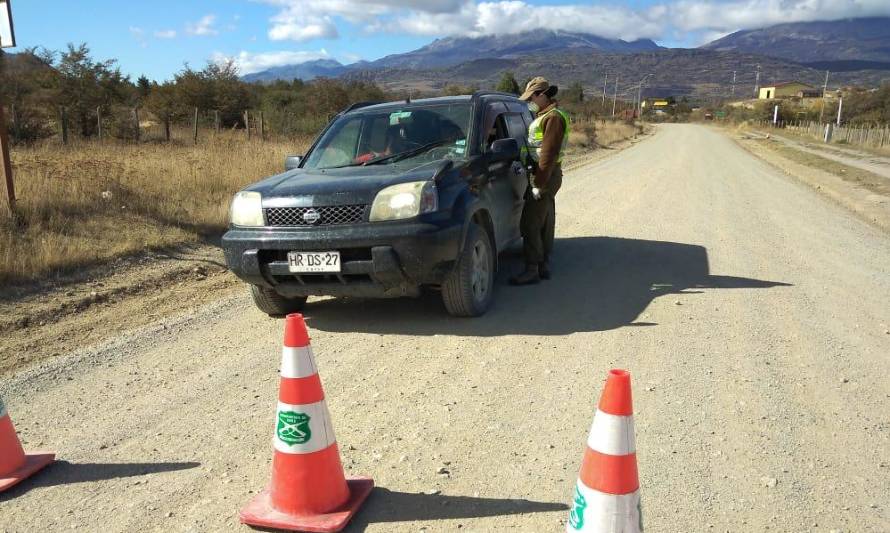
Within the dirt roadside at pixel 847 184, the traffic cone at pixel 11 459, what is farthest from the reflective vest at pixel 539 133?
the dirt roadside at pixel 847 184

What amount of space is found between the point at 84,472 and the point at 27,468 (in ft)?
0.87

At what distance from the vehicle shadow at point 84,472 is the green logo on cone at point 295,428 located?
778mm

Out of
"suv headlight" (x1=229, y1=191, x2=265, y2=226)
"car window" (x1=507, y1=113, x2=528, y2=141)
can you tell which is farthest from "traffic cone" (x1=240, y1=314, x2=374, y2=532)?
"car window" (x1=507, y1=113, x2=528, y2=141)

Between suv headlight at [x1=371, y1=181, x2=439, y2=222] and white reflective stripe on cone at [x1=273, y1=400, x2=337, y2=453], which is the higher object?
suv headlight at [x1=371, y1=181, x2=439, y2=222]

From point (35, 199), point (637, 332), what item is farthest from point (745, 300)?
point (35, 199)

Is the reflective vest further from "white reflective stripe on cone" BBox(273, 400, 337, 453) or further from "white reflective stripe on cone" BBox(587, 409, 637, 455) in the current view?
"white reflective stripe on cone" BBox(587, 409, 637, 455)

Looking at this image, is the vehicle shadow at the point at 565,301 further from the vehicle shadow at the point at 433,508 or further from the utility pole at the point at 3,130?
the utility pole at the point at 3,130

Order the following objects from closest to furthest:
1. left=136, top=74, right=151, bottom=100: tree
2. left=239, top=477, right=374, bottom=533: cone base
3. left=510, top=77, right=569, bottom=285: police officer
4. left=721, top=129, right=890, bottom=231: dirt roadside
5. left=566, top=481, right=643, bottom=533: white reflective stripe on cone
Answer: left=566, top=481, right=643, bottom=533: white reflective stripe on cone
left=239, top=477, right=374, bottom=533: cone base
left=510, top=77, right=569, bottom=285: police officer
left=721, top=129, right=890, bottom=231: dirt roadside
left=136, top=74, right=151, bottom=100: tree

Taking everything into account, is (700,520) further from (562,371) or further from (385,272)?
(385,272)

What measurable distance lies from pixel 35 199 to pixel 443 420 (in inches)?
273

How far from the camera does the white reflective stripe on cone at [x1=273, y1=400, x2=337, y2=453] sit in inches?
109

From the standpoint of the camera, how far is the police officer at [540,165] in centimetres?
654

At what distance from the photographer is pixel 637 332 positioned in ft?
17.0

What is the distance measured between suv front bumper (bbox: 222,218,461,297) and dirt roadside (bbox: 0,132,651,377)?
4.43ft
